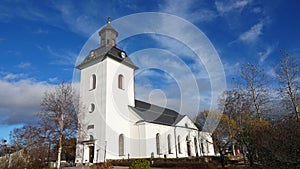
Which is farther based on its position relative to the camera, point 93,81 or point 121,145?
point 93,81

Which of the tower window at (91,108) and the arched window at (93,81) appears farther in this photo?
the arched window at (93,81)

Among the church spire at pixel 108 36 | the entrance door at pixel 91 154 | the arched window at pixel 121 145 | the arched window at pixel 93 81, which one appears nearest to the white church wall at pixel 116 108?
the arched window at pixel 121 145

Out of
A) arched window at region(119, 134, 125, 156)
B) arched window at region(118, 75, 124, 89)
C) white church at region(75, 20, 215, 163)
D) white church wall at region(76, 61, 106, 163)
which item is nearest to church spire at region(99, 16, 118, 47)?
white church at region(75, 20, 215, 163)

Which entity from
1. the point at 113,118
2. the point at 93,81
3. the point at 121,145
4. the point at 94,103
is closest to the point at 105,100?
the point at 94,103

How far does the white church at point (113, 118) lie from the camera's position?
25923 mm

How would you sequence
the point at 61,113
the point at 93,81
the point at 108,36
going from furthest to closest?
1. the point at 108,36
2. the point at 93,81
3. the point at 61,113

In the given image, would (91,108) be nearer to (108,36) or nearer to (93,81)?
(93,81)

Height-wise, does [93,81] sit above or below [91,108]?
above

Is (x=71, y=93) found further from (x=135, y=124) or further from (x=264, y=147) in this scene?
(x=264, y=147)

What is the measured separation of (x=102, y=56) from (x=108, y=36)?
439 cm

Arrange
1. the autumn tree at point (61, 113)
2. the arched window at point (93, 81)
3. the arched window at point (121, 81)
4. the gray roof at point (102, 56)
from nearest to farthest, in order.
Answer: the autumn tree at point (61, 113) → the gray roof at point (102, 56) → the arched window at point (93, 81) → the arched window at point (121, 81)

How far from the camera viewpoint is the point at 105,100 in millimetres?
26875

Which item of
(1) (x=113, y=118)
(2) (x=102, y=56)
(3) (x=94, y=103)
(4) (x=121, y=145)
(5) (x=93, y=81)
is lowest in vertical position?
(4) (x=121, y=145)

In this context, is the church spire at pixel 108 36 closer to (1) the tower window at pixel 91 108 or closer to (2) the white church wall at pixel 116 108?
(2) the white church wall at pixel 116 108
